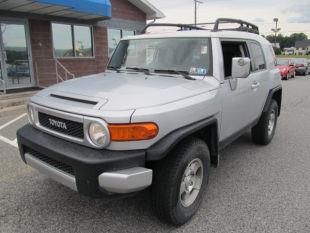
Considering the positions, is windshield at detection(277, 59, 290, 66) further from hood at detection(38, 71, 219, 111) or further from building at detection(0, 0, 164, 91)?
hood at detection(38, 71, 219, 111)

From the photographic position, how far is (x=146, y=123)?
2701 millimetres

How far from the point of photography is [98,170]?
259cm

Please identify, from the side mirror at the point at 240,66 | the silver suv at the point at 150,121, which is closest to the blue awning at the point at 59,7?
the silver suv at the point at 150,121

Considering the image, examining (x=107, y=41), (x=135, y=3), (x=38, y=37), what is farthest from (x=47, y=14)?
(x=135, y=3)

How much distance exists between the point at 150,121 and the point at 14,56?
1018 cm

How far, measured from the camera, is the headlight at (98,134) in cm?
268

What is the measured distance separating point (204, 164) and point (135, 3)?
14721 mm

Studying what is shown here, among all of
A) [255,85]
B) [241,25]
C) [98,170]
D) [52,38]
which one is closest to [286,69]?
[52,38]

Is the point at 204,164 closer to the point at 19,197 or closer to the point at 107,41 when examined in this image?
the point at 19,197

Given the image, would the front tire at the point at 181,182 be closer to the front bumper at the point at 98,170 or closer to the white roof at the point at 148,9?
the front bumper at the point at 98,170

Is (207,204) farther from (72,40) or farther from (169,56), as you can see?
(72,40)

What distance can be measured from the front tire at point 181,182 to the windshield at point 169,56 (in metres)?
1.00

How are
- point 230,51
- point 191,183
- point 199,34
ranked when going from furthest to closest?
1. point 230,51
2. point 199,34
3. point 191,183

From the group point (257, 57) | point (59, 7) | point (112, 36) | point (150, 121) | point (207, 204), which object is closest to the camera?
point (150, 121)
